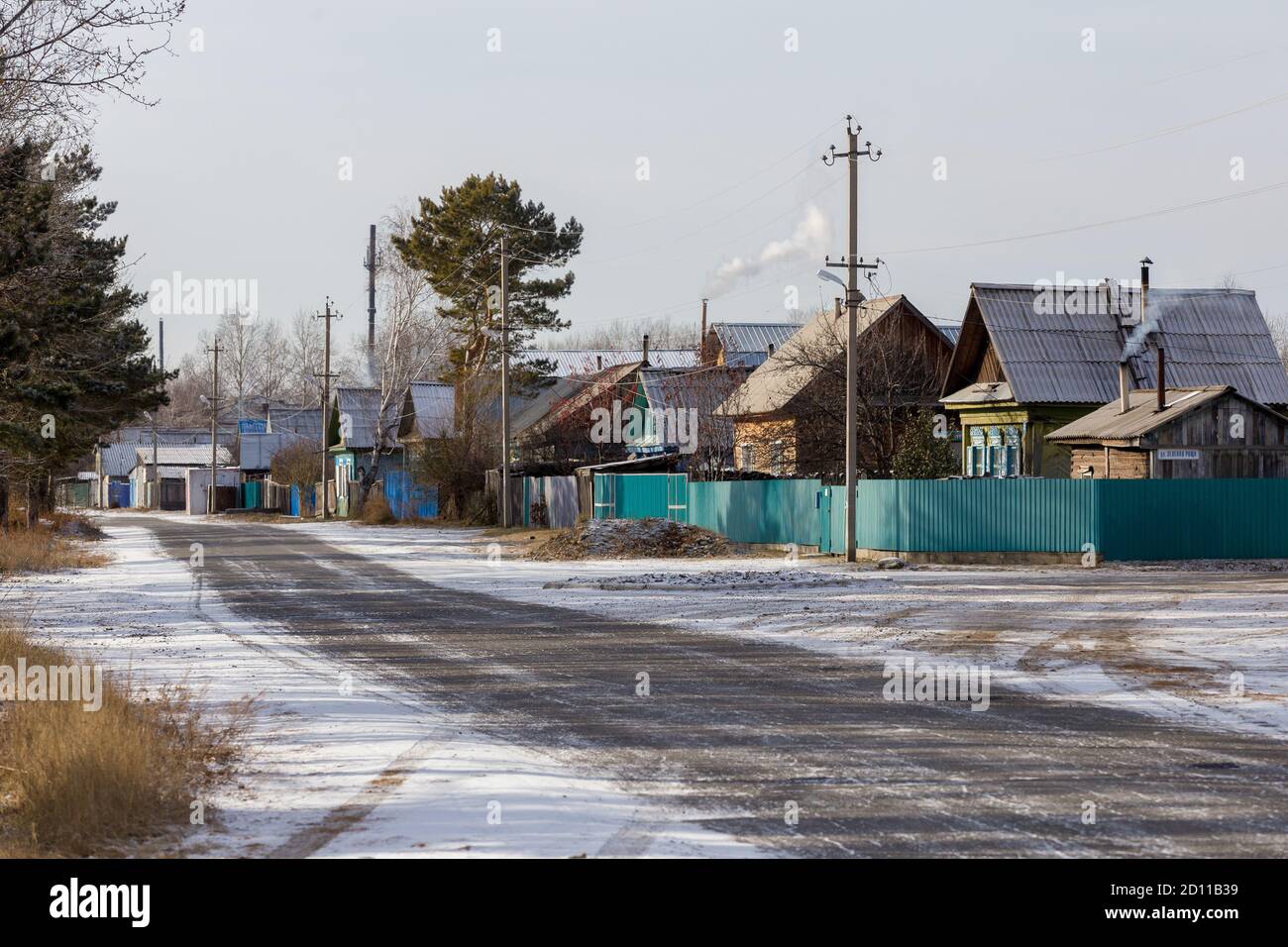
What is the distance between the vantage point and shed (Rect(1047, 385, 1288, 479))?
35.6 m

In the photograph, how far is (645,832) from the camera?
26.9 feet

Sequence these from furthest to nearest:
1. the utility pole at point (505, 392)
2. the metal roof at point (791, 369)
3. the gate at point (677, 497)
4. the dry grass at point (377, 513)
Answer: the dry grass at point (377, 513)
the utility pole at point (505, 392)
the metal roof at point (791, 369)
the gate at point (677, 497)

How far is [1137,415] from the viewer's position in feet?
123

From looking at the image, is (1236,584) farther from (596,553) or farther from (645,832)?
(645,832)

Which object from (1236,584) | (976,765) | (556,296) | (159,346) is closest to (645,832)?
(976,765)

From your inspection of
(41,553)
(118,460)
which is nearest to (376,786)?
(41,553)

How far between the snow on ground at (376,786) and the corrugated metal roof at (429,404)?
49.3 metres

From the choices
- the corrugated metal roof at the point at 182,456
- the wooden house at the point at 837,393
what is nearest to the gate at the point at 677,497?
the wooden house at the point at 837,393

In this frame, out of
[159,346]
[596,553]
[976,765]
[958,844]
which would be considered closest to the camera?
[958,844]

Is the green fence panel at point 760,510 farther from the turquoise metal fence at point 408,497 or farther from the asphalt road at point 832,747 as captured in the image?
the turquoise metal fence at point 408,497

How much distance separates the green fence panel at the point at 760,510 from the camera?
117 feet

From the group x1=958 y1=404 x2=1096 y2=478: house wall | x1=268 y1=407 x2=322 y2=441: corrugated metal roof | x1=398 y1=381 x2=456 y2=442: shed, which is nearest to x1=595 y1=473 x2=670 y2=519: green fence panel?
x1=958 y1=404 x2=1096 y2=478: house wall

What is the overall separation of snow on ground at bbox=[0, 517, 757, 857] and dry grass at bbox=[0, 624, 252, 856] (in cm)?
30
